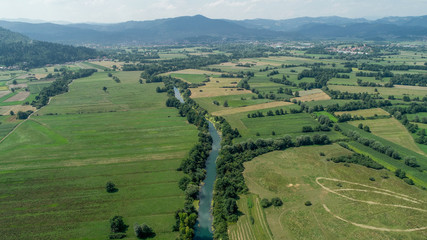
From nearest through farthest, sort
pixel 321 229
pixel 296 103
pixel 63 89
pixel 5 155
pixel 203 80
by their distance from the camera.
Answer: pixel 321 229
pixel 5 155
pixel 296 103
pixel 63 89
pixel 203 80

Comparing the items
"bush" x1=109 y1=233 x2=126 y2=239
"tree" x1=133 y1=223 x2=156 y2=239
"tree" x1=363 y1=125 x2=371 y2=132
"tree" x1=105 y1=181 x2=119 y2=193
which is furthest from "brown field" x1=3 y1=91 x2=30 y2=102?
"tree" x1=363 y1=125 x2=371 y2=132

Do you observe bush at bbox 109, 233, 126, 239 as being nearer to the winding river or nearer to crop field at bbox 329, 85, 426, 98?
the winding river

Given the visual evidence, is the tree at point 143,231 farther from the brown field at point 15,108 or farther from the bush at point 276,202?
the brown field at point 15,108

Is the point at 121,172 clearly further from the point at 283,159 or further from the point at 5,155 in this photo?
the point at 283,159

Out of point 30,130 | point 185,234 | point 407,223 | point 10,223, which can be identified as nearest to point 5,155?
point 30,130

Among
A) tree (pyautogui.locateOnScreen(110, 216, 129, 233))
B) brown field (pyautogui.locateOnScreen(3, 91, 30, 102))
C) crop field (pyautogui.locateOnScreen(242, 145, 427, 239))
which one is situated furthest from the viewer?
brown field (pyautogui.locateOnScreen(3, 91, 30, 102))

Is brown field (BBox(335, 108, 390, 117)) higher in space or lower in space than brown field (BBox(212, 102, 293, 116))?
lower

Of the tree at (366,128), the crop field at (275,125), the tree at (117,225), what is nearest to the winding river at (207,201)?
the crop field at (275,125)
